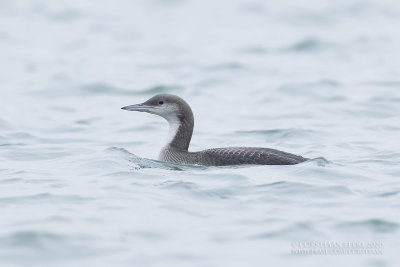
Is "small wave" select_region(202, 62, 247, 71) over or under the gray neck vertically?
under

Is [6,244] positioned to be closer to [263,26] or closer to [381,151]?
[381,151]

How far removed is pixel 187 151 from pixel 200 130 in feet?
10.0

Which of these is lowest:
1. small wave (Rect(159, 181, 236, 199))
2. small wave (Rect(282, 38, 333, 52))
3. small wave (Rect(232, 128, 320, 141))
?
small wave (Rect(282, 38, 333, 52))

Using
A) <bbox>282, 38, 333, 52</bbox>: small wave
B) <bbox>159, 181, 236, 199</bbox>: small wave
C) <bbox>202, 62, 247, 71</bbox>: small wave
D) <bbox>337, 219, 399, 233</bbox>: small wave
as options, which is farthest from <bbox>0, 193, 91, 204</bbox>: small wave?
<bbox>282, 38, 333, 52</bbox>: small wave

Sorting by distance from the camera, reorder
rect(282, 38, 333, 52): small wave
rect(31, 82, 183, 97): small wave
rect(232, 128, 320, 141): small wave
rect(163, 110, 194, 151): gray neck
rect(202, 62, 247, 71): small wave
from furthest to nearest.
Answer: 1. rect(282, 38, 333, 52): small wave
2. rect(202, 62, 247, 71): small wave
3. rect(31, 82, 183, 97): small wave
4. rect(232, 128, 320, 141): small wave
5. rect(163, 110, 194, 151): gray neck

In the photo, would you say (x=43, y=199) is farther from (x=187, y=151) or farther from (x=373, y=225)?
(x=373, y=225)

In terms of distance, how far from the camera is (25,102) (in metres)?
17.3

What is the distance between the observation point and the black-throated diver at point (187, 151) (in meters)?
11.3

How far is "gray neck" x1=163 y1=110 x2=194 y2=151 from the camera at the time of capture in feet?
40.7

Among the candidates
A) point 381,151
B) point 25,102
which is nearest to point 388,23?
point 25,102

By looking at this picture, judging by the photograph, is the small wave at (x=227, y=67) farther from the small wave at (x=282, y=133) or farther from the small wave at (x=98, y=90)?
the small wave at (x=282, y=133)

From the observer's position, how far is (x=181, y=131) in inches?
491

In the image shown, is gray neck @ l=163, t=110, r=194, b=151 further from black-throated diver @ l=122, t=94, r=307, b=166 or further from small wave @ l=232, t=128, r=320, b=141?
small wave @ l=232, t=128, r=320, b=141

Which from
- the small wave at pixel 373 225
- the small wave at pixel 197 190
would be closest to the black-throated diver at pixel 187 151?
the small wave at pixel 197 190
